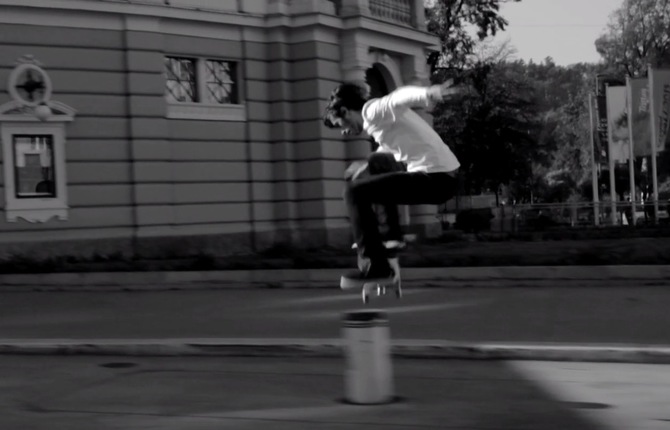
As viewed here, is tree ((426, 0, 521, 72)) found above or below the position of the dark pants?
above

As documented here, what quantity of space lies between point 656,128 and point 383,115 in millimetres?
35286

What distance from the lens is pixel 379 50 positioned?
2692 centimetres

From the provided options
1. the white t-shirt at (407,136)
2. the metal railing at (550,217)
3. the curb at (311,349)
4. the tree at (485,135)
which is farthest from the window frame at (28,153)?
the tree at (485,135)

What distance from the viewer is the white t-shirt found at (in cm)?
752

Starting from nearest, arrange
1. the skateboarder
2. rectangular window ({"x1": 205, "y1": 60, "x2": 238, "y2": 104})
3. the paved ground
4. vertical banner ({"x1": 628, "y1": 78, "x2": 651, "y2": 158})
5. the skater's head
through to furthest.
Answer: the paved ground < the skateboarder < the skater's head < rectangular window ({"x1": 205, "y1": 60, "x2": 238, "y2": 104}) < vertical banner ({"x1": 628, "y1": 78, "x2": 651, "y2": 158})

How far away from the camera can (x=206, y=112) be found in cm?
2386

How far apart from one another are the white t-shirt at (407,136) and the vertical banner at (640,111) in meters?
34.9

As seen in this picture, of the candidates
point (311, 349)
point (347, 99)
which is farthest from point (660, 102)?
point (347, 99)

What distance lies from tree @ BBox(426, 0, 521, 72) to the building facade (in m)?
15.8

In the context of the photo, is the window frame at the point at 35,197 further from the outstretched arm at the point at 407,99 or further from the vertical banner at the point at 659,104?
the vertical banner at the point at 659,104

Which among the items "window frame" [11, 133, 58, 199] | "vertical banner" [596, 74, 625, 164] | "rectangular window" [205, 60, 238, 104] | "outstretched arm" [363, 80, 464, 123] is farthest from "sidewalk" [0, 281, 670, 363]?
"vertical banner" [596, 74, 625, 164]

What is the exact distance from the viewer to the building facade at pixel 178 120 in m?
21.0

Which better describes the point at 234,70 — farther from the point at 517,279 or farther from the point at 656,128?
the point at 656,128

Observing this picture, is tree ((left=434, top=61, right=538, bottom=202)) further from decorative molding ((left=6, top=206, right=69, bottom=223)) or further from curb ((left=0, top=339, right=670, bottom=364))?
curb ((left=0, top=339, right=670, bottom=364))
